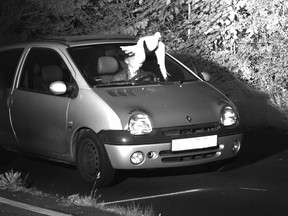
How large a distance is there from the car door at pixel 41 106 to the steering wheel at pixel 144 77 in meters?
0.73

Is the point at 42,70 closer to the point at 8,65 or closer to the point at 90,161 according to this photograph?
the point at 8,65

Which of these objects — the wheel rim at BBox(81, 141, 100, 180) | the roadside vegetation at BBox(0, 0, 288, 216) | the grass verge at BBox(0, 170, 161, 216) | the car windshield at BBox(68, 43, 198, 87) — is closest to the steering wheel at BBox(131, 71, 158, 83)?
the car windshield at BBox(68, 43, 198, 87)

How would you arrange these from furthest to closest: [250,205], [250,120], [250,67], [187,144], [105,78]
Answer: [250,67] < [250,120] < [105,78] < [187,144] < [250,205]

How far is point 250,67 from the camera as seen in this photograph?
1493 centimetres

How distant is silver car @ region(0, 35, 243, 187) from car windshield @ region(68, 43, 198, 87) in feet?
0.04

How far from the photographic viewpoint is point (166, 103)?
9172 millimetres

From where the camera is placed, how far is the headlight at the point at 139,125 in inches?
348

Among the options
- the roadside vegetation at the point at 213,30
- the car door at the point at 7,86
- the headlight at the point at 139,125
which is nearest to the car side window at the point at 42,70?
the car door at the point at 7,86

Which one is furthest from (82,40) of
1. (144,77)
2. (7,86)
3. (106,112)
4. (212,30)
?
(212,30)

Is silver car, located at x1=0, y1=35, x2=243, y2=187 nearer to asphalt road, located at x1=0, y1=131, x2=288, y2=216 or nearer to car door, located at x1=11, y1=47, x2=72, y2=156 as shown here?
car door, located at x1=11, y1=47, x2=72, y2=156

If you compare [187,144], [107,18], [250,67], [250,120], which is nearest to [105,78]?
[187,144]

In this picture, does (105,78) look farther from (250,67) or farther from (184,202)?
(250,67)

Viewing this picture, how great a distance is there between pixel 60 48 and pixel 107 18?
800cm

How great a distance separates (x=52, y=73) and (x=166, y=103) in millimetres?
1446
